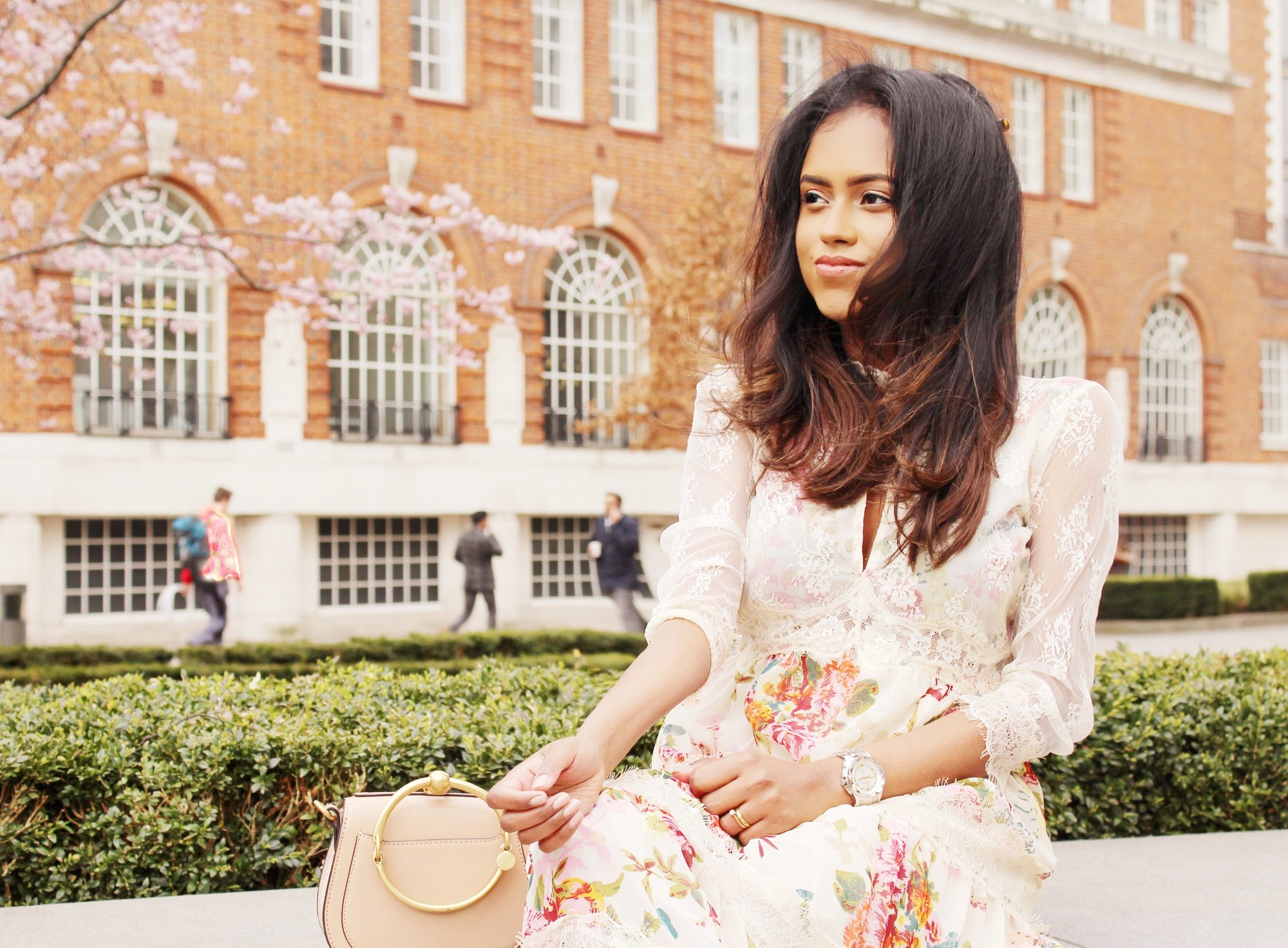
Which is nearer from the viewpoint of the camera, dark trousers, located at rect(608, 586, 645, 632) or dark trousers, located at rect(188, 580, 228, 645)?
dark trousers, located at rect(188, 580, 228, 645)

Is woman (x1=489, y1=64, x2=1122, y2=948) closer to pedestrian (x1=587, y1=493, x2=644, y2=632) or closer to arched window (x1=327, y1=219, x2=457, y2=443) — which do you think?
pedestrian (x1=587, y1=493, x2=644, y2=632)

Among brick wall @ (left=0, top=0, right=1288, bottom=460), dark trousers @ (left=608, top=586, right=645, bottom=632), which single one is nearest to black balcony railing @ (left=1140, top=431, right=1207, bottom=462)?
brick wall @ (left=0, top=0, right=1288, bottom=460)

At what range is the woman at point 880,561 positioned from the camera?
6.75 feet

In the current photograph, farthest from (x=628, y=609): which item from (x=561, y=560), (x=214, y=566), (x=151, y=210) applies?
(x=151, y=210)

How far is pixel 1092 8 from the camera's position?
26.6 m

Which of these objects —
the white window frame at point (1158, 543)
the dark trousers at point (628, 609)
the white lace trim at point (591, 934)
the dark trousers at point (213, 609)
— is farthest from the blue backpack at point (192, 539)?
the white window frame at point (1158, 543)

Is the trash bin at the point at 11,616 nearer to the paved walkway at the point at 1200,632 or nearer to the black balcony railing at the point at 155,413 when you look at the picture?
the black balcony railing at the point at 155,413

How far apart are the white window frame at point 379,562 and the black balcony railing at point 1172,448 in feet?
49.4

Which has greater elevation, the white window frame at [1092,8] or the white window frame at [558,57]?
the white window frame at [1092,8]

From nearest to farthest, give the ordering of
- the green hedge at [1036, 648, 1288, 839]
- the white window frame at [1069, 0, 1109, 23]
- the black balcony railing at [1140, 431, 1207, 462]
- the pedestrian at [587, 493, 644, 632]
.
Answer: the green hedge at [1036, 648, 1288, 839]
the pedestrian at [587, 493, 644, 632]
the white window frame at [1069, 0, 1109, 23]
the black balcony railing at [1140, 431, 1207, 462]

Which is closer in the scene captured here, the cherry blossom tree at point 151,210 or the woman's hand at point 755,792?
the woman's hand at point 755,792

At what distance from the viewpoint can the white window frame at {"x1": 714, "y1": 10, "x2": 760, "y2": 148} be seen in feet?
71.3

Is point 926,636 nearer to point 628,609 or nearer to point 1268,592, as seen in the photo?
point 628,609

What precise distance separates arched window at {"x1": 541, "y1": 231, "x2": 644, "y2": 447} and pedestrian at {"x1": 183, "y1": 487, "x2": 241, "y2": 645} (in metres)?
6.18
